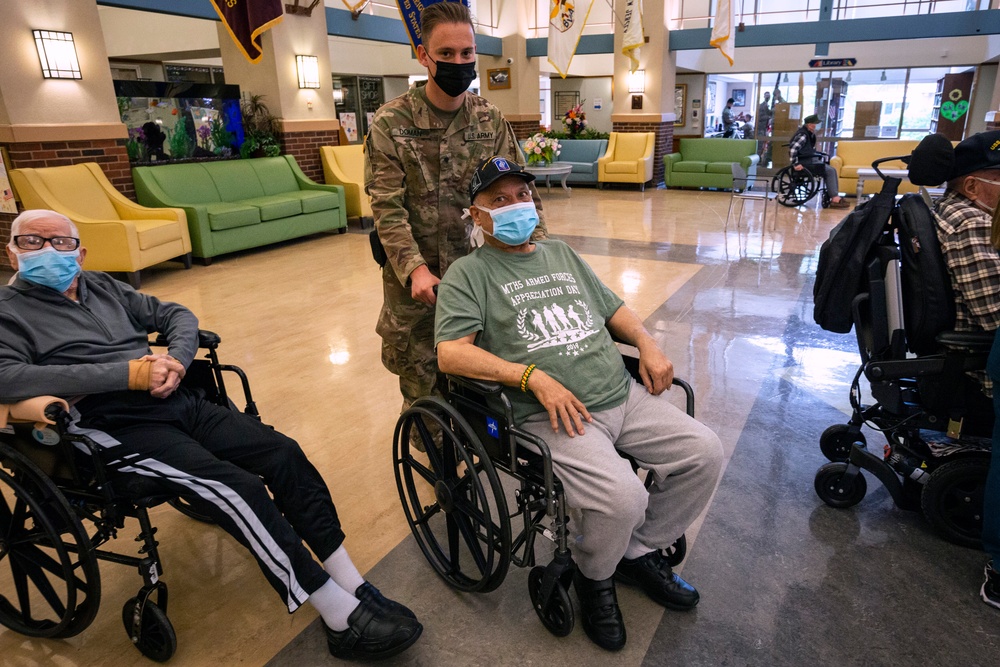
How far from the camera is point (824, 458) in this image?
8.39ft

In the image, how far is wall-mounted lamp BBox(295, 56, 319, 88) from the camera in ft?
25.7

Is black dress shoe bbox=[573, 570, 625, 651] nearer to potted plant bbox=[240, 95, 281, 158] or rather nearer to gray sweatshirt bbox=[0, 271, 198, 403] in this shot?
gray sweatshirt bbox=[0, 271, 198, 403]

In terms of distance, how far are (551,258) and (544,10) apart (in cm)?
1204

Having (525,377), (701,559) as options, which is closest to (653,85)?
(701,559)

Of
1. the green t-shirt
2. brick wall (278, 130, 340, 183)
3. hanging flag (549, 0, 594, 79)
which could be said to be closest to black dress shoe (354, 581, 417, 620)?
the green t-shirt

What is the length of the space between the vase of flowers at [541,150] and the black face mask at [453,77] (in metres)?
8.13

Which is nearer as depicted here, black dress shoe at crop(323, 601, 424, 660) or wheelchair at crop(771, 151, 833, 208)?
black dress shoe at crop(323, 601, 424, 660)

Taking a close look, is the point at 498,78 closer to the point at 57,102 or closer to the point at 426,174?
the point at 57,102

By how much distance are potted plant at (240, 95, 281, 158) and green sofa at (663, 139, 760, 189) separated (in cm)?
632

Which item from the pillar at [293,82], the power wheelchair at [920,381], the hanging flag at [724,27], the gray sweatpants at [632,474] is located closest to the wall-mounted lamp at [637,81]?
the hanging flag at [724,27]

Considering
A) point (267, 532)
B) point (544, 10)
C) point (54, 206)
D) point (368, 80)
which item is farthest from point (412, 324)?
point (368, 80)

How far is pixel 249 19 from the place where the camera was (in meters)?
6.52

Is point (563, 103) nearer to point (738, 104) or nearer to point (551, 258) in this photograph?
point (738, 104)

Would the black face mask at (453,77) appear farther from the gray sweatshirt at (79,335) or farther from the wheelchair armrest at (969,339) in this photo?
the wheelchair armrest at (969,339)
